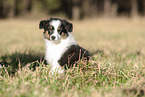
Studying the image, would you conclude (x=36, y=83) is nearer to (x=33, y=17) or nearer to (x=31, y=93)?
(x=31, y=93)

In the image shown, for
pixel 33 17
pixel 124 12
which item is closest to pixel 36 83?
pixel 33 17

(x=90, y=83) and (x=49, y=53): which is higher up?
(x=49, y=53)

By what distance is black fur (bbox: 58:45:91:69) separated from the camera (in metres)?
3.69

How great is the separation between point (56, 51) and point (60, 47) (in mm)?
112

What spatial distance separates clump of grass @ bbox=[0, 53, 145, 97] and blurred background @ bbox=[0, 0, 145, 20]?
1271 inches

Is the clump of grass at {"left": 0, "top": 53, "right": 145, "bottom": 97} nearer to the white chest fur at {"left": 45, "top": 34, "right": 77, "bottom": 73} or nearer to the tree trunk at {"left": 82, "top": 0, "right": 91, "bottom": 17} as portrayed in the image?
the white chest fur at {"left": 45, "top": 34, "right": 77, "bottom": 73}

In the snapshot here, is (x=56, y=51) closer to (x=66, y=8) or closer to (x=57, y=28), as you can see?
(x=57, y=28)

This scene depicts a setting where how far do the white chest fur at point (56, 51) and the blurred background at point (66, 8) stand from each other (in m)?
31.9

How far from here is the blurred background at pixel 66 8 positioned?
37.6m

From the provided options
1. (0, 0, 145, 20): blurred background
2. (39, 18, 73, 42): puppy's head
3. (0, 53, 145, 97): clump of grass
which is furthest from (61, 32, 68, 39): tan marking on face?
(0, 0, 145, 20): blurred background

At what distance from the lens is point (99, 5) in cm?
4709

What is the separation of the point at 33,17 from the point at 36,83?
35.7 meters

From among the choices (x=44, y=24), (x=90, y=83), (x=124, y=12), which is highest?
(x=124, y=12)

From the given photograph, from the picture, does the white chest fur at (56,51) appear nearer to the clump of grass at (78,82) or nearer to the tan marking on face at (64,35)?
the tan marking on face at (64,35)
